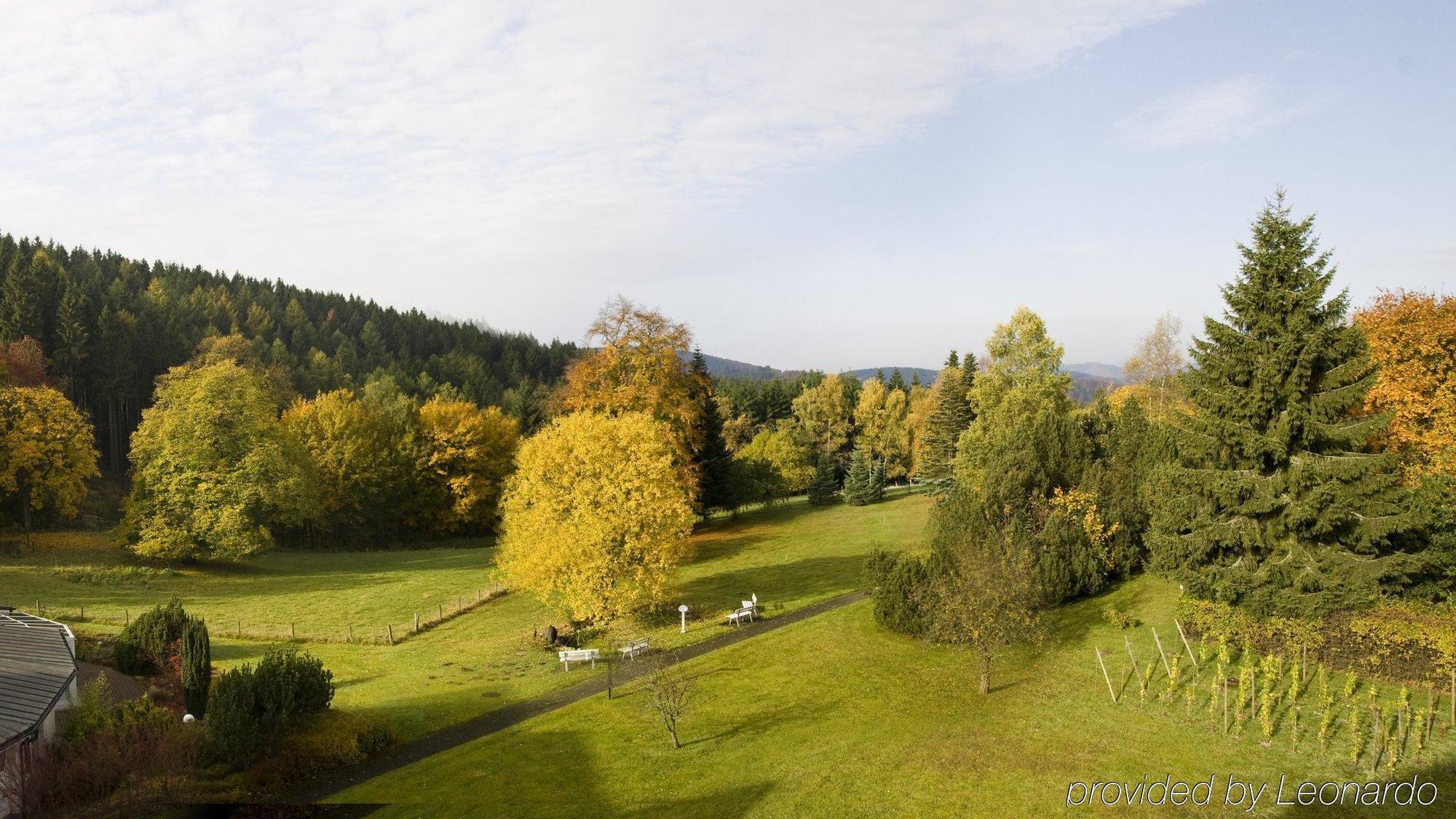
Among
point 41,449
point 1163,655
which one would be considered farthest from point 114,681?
point 1163,655

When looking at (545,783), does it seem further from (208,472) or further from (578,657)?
(208,472)

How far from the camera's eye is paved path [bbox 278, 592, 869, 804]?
20.0 m

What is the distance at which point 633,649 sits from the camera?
2773cm

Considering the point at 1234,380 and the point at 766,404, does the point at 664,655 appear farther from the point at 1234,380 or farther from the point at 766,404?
the point at 766,404

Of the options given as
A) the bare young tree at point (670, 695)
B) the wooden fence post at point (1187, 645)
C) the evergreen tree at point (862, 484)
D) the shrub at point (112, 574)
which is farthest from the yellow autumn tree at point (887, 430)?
the shrub at point (112, 574)

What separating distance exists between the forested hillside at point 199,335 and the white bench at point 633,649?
142 ft

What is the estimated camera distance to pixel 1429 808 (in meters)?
15.0

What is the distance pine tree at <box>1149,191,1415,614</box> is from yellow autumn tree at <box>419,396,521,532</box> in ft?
166

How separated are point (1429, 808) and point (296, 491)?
166 feet

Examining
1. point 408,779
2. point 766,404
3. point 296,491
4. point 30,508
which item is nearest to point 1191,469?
point 408,779

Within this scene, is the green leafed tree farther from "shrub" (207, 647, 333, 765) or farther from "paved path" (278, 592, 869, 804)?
"paved path" (278, 592, 869, 804)

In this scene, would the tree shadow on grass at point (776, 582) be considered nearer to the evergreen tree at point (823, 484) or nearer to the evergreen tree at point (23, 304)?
the evergreen tree at point (823, 484)

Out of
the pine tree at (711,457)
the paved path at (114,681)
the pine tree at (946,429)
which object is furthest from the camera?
the pine tree at (946,429)

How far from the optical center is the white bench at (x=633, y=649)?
90.7 feet
